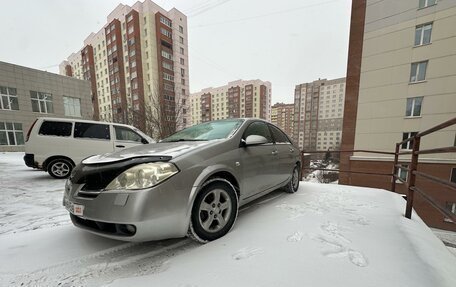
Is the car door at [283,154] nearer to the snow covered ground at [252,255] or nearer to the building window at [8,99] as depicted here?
the snow covered ground at [252,255]

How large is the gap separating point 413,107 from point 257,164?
16.3 m

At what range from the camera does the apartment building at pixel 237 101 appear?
64.9 meters

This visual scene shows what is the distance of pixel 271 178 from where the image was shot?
9.94 feet

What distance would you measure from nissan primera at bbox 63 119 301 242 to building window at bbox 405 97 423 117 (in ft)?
53.4

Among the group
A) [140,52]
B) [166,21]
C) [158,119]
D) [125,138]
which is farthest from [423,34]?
[140,52]

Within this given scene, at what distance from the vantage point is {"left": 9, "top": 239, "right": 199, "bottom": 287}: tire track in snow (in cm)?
147

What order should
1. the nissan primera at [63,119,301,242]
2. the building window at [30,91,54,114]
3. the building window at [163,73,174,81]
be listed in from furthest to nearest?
the building window at [163,73,174,81]
the building window at [30,91,54,114]
the nissan primera at [63,119,301,242]

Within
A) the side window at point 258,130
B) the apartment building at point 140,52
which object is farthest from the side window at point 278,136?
the apartment building at point 140,52

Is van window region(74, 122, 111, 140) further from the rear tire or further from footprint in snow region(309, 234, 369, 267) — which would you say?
footprint in snow region(309, 234, 369, 267)

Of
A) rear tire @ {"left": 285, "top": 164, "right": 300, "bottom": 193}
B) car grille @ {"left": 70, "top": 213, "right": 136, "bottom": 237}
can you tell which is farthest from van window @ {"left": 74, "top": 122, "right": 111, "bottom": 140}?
rear tire @ {"left": 285, "top": 164, "right": 300, "bottom": 193}

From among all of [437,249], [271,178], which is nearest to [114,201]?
[271,178]

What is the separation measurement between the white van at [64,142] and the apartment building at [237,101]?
5550 cm

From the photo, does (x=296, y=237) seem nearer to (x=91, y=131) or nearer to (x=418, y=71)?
(x=91, y=131)

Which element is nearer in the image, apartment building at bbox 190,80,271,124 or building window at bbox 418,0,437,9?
building window at bbox 418,0,437,9
